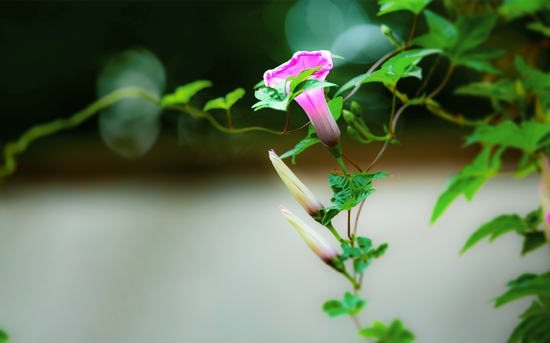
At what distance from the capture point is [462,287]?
68 centimetres

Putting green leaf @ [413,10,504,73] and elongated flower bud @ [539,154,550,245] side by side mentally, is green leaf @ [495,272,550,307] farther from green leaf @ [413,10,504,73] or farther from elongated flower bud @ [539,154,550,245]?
green leaf @ [413,10,504,73]

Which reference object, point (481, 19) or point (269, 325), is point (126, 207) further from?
point (481, 19)

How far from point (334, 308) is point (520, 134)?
175 millimetres

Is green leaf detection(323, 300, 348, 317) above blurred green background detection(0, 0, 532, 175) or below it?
below

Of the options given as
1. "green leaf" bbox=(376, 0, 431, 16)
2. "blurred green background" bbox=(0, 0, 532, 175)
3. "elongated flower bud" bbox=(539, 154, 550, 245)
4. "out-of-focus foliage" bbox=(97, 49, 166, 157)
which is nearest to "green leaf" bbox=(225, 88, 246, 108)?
"green leaf" bbox=(376, 0, 431, 16)

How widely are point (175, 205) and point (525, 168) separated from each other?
1.00 meters

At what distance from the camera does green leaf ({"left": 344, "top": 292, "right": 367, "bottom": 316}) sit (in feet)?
0.77

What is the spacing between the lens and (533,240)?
1.05 feet

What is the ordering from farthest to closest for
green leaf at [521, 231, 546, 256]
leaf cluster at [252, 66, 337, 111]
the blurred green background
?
the blurred green background
green leaf at [521, 231, 546, 256]
leaf cluster at [252, 66, 337, 111]

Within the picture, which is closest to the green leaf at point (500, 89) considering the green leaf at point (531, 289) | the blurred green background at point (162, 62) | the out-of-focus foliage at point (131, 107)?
the green leaf at point (531, 289)

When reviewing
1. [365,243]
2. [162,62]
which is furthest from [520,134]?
[162,62]

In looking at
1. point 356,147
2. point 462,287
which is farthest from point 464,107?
point 462,287

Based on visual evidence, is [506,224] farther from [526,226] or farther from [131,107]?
[131,107]

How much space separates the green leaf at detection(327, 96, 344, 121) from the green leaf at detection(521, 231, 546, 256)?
0.20 meters
